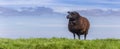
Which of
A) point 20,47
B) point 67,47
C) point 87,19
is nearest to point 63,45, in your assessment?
point 67,47

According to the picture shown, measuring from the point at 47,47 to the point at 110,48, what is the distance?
2883 mm

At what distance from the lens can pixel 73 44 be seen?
1638 cm

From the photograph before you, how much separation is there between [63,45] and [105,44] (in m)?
2.10

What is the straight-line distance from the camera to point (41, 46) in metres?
16.0

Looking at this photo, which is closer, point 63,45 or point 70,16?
point 63,45

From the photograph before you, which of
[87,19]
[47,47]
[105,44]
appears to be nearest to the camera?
[47,47]

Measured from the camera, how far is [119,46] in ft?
56.2

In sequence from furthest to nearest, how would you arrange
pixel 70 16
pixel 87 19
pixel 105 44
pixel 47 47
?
pixel 87 19 → pixel 70 16 → pixel 105 44 → pixel 47 47

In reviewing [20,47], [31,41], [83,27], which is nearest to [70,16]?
[83,27]

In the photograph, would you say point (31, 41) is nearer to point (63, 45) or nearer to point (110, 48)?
point (63, 45)

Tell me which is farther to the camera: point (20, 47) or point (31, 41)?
point (31, 41)

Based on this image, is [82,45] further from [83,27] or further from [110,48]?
[83,27]

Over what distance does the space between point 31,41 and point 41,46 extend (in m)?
1.67

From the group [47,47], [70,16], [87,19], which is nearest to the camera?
[47,47]
